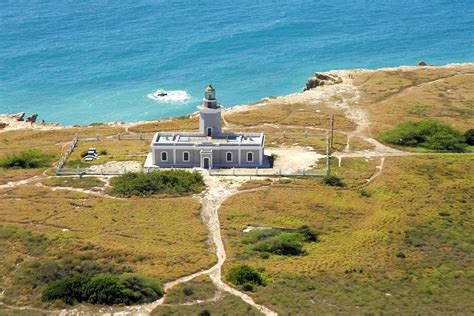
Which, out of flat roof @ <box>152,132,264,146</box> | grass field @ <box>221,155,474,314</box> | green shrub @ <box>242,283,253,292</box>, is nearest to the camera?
grass field @ <box>221,155,474,314</box>

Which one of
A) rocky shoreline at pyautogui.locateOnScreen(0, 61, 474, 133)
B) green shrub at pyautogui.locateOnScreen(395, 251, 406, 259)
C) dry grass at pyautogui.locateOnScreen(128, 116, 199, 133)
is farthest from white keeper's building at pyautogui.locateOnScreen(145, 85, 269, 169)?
green shrub at pyautogui.locateOnScreen(395, 251, 406, 259)

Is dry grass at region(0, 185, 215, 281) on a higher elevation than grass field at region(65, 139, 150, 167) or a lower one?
lower

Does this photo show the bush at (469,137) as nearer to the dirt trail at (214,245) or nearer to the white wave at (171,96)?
the dirt trail at (214,245)

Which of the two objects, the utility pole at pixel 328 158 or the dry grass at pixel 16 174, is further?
the dry grass at pixel 16 174

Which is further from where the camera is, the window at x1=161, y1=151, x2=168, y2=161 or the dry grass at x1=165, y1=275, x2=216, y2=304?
the window at x1=161, y1=151, x2=168, y2=161

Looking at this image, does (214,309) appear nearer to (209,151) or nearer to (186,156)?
(209,151)

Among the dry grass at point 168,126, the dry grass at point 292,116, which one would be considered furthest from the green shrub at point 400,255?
the dry grass at point 168,126

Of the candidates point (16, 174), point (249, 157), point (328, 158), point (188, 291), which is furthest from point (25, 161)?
point (188, 291)

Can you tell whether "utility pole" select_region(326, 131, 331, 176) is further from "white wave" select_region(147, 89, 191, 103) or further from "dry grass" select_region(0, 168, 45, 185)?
"white wave" select_region(147, 89, 191, 103)
